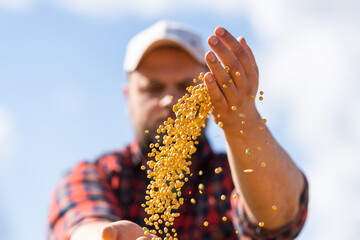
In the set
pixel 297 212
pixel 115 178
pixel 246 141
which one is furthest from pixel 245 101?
pixel 115 178

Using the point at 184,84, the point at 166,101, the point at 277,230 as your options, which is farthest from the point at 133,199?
the point at 277,230

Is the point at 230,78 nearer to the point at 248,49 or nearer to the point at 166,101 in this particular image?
the point at 248,49

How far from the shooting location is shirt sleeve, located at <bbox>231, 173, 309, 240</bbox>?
2166 millimetres

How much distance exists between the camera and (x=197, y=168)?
3189mm

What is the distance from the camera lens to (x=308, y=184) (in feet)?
7.50

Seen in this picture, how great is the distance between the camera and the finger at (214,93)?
4.91 ft

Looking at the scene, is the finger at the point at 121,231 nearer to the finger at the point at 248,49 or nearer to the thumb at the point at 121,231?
the thumb at the point at 121,231

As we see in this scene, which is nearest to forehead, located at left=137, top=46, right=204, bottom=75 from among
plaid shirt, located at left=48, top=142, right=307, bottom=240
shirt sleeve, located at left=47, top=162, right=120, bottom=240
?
plaid shirt, located at left=48, top=142, right=307, bottom=240

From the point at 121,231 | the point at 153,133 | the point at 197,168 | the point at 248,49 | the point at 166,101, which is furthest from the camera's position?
the point at 197,168

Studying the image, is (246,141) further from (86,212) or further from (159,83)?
(159,83)

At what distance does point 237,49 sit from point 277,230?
933 mm

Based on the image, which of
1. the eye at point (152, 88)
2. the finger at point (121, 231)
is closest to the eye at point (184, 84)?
the eye at point (152, 88)

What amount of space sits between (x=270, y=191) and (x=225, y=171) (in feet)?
3.72

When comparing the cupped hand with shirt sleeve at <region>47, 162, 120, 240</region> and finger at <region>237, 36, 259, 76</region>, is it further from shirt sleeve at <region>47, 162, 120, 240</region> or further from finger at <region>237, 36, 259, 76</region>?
shirt sleeve at <region>47, 162, 120, 240</region>
